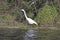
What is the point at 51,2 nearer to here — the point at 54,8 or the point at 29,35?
the point at 54,8

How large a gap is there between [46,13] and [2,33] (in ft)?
15.4

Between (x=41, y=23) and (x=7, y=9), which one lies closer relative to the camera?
(x=41, y=23)

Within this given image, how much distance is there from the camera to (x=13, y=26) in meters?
15.4

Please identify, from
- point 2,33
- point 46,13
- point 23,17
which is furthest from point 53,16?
point 2,33

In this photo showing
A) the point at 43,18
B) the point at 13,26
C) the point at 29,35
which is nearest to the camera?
the point at 29,35

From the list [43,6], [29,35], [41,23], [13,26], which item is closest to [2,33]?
[29,35]

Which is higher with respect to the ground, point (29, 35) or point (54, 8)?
point (29, 35)

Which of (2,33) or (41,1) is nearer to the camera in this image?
(2,33)

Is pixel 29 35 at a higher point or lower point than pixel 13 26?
higher

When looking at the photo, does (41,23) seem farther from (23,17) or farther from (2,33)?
(2,33)

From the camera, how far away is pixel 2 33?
12.5 m

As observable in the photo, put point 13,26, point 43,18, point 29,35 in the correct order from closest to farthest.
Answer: point 29,35 → point 13,26 → point 43,18

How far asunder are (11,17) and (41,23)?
1623mm

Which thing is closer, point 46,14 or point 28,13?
point 46,14
